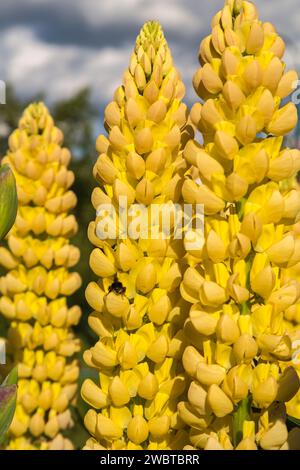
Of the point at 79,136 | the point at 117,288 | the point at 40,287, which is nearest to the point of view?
the point at 117,288

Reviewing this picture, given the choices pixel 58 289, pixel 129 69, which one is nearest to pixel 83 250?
pixel 58 289

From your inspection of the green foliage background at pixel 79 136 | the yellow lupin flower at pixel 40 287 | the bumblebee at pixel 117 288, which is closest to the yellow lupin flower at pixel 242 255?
the bumblebee at pixel 117 288

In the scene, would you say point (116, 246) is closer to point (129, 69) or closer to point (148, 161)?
point (148, 161)

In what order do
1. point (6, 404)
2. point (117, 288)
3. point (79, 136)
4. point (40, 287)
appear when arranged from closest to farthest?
point (6, 404)
point (117, 288)
point (40, 287)
point (79, 136)

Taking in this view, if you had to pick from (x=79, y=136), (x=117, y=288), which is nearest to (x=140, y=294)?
(x=117, y=288)

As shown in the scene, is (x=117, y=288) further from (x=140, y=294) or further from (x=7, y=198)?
(x=7, y=198)

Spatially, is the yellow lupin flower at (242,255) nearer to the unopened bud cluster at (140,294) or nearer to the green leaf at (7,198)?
the unopened bud cluster at (140,294)
